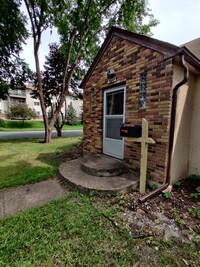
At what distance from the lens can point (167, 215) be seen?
230cm

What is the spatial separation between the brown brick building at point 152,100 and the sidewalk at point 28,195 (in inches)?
76.0

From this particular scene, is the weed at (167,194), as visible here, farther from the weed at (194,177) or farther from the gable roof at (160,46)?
the gable roof at (160,46)

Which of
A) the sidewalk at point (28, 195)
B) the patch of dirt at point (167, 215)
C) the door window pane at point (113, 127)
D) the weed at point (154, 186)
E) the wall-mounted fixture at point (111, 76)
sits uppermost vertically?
the wall-mounted fixture at point (111, 76)

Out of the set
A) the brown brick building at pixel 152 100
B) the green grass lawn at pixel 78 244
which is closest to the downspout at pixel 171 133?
the brown brick building at pixel 152 100

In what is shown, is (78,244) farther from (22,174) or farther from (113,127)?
(113,127)

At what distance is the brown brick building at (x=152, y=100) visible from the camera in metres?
2.89

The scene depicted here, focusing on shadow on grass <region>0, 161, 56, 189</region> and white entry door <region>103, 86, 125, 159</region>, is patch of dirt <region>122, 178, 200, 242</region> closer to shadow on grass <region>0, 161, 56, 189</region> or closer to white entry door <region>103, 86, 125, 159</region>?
white entry door <region>103, 86, 125, 159</region>

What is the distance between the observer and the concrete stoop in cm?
282

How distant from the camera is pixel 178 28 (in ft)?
17.3

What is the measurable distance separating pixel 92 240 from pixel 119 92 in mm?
3556

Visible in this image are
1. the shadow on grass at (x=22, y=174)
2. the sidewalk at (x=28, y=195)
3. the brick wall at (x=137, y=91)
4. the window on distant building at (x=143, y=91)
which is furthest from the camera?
the shadow on grass at (x=22, y=174)

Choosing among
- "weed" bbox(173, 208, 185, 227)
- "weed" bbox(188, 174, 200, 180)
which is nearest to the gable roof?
"weed" bbox(188, 174, 200, 180)

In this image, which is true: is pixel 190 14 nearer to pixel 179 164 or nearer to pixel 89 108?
pixel 89 108

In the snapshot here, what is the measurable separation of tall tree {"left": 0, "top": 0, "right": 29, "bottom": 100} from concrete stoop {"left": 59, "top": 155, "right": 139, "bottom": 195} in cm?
982
